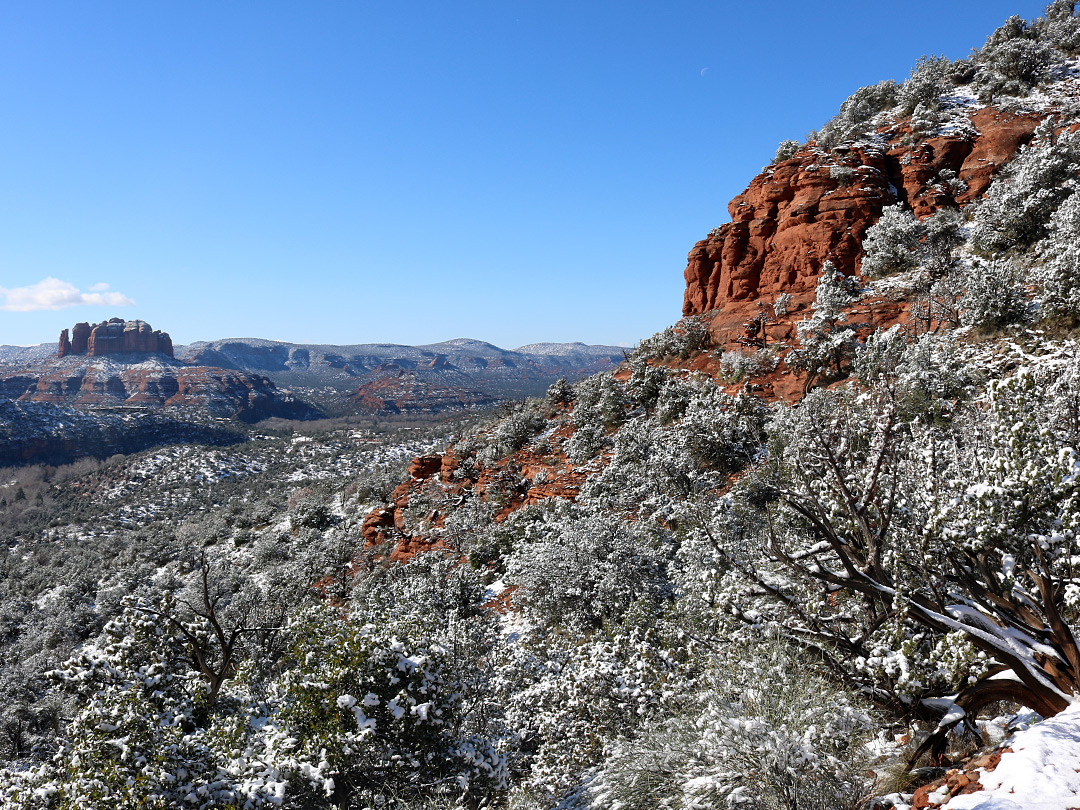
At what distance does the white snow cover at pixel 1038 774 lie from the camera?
4.05 m

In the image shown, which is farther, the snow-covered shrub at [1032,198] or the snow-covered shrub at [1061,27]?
the snow-covered shrub at [1061,27]

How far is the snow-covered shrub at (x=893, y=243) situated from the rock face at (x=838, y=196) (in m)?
1.48

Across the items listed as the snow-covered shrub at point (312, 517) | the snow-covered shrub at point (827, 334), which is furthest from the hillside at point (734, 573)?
the snow-covered shrub at point (312, 517)

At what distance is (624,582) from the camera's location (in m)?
14.2

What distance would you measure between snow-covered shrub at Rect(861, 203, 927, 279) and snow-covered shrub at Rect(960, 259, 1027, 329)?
6.74 metres

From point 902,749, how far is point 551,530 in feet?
46.2

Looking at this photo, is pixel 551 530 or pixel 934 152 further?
pixel 934 152

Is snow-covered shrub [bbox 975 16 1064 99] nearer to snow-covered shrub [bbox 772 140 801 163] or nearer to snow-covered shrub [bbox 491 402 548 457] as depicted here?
snow-covered shrub [bbox 772 140 801 163]

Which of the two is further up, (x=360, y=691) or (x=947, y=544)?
(x=947, y=544)

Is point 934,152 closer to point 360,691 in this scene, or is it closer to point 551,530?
point 551,530

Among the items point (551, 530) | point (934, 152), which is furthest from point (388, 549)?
point (934, 152)

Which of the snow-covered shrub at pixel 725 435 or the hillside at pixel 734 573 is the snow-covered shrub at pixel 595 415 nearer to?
the hillside at pixel 734 573

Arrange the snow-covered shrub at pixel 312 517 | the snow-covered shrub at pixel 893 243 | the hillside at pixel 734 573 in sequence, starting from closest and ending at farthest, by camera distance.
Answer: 1. the hillside at pixel 734 573
2. the snow-covered shrub at pixel 893 243
3. the snow-covered shrub at pixel 312 517

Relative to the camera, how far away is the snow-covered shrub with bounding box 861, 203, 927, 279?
25172mm
